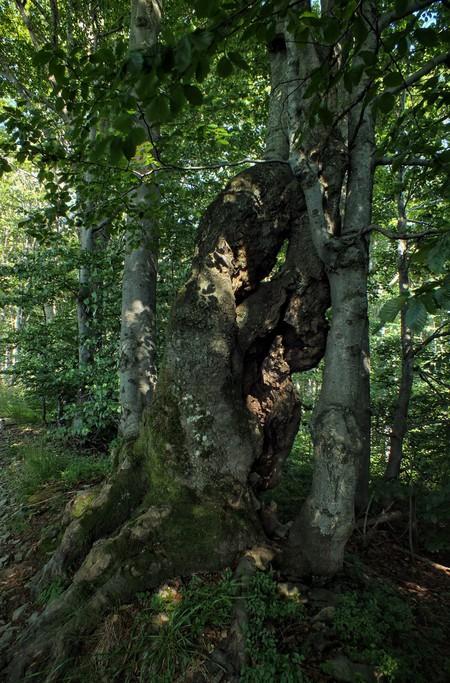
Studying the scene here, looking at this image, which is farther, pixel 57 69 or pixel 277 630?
pixel 277 630

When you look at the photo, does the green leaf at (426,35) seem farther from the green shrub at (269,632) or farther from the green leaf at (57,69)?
the green shrub at (269,632)

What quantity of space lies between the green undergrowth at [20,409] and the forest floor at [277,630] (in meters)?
8.34

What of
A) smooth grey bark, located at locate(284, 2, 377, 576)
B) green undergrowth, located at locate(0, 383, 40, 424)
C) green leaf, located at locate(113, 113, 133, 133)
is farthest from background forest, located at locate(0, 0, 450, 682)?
green undergrowth, located at locate(0, 383, 40, 424)

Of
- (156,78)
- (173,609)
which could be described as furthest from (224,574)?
(156,78)

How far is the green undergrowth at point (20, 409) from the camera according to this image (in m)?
11.1

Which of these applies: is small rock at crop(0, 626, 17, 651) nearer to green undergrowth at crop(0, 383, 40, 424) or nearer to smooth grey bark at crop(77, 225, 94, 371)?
smooth grey bark at crop(77, 225, 94, 371)

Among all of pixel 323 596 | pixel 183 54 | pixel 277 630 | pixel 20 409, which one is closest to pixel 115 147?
pixel 183 54

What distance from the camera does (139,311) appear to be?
5.40m

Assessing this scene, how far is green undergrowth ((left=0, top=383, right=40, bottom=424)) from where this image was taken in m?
11.1

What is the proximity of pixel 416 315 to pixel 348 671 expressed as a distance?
231cm

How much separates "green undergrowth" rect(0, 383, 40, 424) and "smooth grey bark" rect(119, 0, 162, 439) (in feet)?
21.2

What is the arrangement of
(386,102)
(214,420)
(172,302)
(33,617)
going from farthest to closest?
(172,302), (214,420), (33,617), (386,102)

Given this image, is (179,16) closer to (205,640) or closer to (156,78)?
(156,78)

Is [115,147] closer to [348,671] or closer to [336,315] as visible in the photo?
[336,315]
